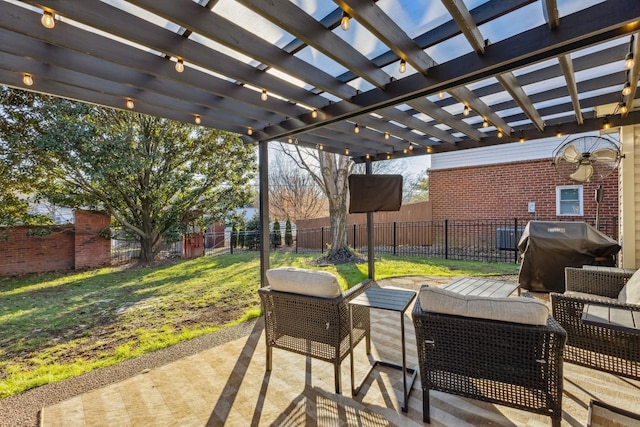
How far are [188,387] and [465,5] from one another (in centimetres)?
345

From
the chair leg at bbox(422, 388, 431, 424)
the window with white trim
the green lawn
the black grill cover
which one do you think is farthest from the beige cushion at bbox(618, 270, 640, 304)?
the window with white trim

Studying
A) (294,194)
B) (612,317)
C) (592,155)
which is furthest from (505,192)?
(294,194)

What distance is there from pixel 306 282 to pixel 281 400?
901mm

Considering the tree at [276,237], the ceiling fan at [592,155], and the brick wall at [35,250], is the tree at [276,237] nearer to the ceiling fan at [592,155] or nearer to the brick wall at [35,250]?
the brick wall at [35,250]

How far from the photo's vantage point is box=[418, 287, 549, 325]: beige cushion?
1.67 meters

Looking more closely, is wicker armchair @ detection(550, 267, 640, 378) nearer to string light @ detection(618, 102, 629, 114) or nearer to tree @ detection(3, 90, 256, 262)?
string light @ detection(618, 102, 629, 114)

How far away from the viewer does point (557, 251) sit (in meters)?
4.63

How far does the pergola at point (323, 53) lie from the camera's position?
5.92ft

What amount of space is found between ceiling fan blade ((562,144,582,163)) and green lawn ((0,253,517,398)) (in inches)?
119

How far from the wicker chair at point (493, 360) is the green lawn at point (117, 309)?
2.72 metres

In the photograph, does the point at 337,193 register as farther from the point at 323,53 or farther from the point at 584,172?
the point at 323,53

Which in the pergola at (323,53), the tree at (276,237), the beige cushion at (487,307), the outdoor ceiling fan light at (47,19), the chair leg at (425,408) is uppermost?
the pergola at (323,53)

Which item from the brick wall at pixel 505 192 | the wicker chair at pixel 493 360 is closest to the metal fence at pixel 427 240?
the brick wall at pixel 505 192

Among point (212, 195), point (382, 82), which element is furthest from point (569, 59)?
point (212, 195)
